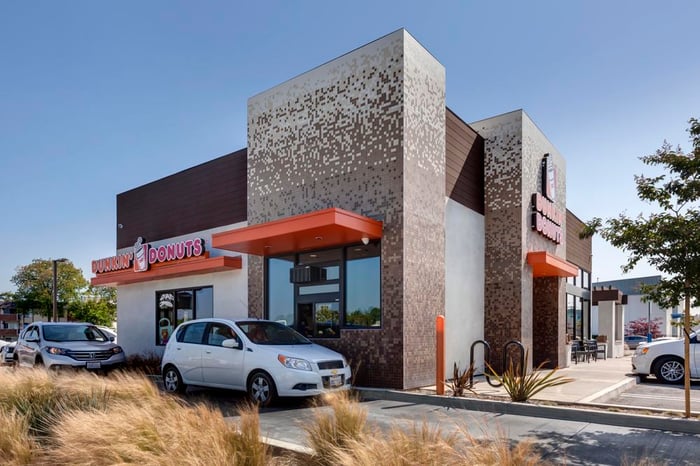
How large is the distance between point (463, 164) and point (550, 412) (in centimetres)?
753

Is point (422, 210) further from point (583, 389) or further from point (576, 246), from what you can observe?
point (576, 246)

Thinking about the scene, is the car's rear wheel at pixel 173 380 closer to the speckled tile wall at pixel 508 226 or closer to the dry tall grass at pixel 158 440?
the dry tall grass at pixel 158 440

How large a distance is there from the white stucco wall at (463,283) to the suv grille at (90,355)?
8783 millimetres

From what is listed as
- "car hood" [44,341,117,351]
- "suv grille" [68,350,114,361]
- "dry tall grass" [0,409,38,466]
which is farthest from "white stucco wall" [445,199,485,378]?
"dry tall grass" [0,409,38,466]

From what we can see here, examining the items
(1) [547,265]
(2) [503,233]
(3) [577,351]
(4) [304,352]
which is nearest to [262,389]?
(4) [304,352]

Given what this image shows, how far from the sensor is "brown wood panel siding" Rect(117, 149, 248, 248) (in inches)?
641

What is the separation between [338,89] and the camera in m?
13.1

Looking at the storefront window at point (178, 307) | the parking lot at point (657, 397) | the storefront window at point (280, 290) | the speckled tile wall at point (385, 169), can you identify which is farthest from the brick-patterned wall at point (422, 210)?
the storefront window at point (178, 307)

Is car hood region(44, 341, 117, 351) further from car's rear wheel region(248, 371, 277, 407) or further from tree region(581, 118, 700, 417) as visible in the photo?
tree region(581, 118, 700, 417)

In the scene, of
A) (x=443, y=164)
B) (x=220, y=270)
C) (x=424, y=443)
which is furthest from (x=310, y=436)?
(x=220, y=270)

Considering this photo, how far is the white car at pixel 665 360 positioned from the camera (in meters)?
13.3

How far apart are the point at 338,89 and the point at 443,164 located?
3.11 m

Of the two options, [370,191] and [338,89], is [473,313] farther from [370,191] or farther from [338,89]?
[338,89]

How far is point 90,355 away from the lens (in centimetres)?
1409
